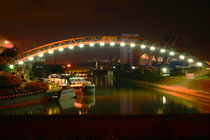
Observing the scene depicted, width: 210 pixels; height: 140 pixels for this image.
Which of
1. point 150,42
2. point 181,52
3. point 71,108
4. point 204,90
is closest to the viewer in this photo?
point 71,108

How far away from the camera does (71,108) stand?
2166cm

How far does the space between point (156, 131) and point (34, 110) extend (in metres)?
14.3

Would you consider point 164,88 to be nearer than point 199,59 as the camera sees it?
No

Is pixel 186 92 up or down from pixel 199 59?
down

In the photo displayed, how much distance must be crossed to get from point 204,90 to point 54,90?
64.2 feet

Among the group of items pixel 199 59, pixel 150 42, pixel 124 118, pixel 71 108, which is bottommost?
pixel 71 108

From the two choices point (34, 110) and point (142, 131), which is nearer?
point (142, 131)

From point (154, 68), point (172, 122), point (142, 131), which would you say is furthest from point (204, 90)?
point (154, 68)

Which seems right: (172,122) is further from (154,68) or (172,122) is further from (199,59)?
(154,68)

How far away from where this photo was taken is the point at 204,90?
27359 mm

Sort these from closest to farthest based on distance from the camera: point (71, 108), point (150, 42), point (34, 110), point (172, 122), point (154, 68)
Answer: point (172, 122), point (34, 110), point (71, 108), point (150, 42), point (154, 68)

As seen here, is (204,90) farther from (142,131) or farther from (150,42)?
(142,131)

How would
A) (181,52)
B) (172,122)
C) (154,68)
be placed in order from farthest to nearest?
(154,68), (181,52), (172,122)

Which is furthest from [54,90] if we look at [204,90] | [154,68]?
[154,68]
